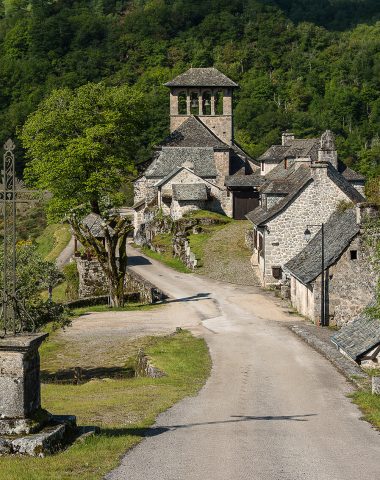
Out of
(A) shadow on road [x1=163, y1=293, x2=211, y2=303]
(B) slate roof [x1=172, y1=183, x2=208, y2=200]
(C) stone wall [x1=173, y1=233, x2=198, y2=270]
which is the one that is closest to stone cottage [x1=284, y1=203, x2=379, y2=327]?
(A) shadow on road [x1=163, y1=293, x2=211, y2=303]

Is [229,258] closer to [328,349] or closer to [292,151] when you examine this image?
[292,151]

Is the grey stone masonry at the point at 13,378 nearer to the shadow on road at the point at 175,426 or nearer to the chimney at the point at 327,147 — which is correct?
the shadow on road at the point at 175,426

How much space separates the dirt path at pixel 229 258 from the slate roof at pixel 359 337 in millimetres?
19488

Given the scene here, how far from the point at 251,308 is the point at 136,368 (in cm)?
1245

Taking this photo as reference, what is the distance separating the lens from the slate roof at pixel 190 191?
6438 cm

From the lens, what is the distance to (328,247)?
128 ft

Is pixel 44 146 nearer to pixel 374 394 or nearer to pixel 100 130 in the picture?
pixel 100 130

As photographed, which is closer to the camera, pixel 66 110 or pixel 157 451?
pixel 157 451

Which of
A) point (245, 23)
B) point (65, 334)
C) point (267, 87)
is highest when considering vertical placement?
point (245, 23)

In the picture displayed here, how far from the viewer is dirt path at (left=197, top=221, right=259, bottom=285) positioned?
5078 cm

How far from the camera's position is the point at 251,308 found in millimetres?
41125

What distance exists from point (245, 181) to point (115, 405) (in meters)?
47.6

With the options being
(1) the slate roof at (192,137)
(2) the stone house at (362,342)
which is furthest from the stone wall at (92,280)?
(1) the slate roof at (192,137)

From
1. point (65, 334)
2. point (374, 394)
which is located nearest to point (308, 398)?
point (374, 394)
